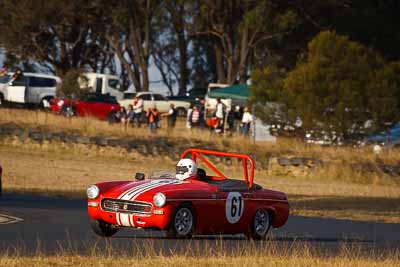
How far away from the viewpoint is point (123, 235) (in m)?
15.2

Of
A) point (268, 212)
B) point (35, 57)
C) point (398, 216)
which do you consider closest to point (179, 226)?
point (268, 212)

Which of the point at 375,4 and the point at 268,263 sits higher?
the point at 375,4

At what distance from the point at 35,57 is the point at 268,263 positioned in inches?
2455

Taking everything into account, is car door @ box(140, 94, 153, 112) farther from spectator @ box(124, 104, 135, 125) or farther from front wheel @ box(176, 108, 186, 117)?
spectator @ box(124, 104, 135, 125)

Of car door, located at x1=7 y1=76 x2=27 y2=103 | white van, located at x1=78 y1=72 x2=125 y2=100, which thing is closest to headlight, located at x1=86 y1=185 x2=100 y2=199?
car door, located at x1=7 y1=76 x2=27 y2=103

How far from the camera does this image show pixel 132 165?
36969 millimetres

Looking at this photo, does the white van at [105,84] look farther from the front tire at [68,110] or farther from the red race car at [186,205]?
the red race car at [186,205]

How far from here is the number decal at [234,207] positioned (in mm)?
15000

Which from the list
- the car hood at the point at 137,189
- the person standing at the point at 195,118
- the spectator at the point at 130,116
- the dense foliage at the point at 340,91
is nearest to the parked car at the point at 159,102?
the spectator at the point at 130,116

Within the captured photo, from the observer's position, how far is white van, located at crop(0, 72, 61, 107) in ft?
188

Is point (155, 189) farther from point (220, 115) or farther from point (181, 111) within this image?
point (181, 111)

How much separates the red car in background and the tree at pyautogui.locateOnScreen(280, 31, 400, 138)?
12050 millimetres

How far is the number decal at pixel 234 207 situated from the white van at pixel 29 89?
4283 centimetres

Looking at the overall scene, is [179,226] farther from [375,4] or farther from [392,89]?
[375,4]
